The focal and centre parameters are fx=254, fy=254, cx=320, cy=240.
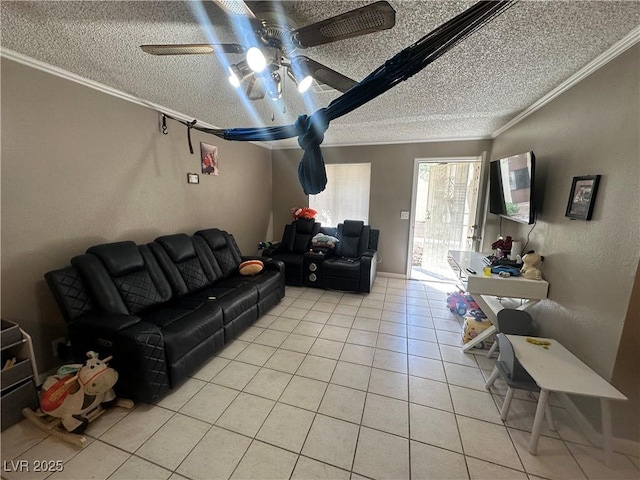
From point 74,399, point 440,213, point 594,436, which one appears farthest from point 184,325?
point 440,213

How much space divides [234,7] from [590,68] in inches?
89.7

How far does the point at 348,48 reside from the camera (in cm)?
162

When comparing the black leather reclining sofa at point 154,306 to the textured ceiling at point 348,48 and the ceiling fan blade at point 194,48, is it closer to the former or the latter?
the textured ceiling at point 348,48

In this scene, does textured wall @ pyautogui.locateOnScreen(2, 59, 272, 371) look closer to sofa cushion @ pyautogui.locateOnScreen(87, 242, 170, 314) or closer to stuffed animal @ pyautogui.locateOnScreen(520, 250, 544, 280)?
sofa cushion @ pyautogui.locateOnScreen(87, 242, 170, 314)

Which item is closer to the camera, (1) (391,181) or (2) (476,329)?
(2) (476,329)

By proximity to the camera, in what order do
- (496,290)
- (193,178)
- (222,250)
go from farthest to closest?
(222,250) < (193,178) < (496,290)

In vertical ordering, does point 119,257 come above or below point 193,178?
below

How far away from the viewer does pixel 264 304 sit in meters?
3.02

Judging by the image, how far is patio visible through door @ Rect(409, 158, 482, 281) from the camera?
14.0ft

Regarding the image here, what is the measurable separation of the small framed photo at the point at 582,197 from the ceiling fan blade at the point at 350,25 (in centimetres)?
164

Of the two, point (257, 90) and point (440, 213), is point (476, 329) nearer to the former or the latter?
point (440, 213)

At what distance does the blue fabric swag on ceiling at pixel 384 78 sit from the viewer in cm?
98

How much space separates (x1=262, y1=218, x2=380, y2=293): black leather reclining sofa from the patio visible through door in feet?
3.11

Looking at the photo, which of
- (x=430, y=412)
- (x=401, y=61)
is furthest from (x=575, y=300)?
(x=401, y=61)
